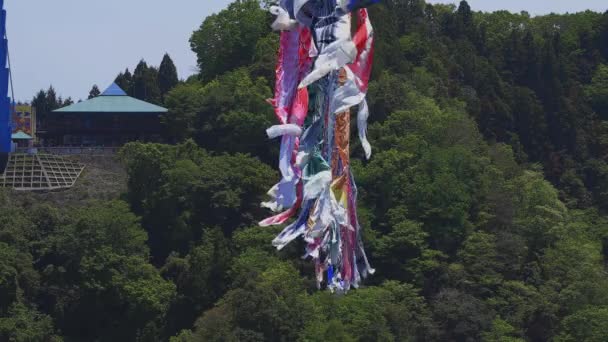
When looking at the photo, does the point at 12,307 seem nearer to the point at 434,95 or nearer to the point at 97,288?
Answer: the point at 97,288

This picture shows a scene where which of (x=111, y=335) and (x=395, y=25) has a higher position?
(x=395, y=25)

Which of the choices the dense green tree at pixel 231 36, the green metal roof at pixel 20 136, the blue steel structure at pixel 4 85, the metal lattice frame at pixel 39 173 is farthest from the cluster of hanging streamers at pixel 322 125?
the dense green tree at pixel 231 36

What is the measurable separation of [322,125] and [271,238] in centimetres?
3065

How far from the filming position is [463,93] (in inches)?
3374

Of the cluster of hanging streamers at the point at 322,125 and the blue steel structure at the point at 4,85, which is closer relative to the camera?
the cluster of hanging streamers at the point at 322,125

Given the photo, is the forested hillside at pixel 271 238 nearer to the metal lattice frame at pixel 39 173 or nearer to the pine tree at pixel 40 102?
the metal lattice frame at pixel 39 173

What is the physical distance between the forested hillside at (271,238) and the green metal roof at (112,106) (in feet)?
4.39

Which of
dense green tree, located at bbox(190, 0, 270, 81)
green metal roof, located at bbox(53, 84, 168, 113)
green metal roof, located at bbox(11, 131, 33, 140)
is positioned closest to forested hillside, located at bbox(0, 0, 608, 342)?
dense green tree, located at bbox(190, 0, 270, 81)

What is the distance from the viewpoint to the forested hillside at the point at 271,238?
208 ft

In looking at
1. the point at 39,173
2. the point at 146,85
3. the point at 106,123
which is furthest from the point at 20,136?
the point at 146,85

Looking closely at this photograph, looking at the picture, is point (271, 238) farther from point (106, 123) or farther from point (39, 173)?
point (106, 123)

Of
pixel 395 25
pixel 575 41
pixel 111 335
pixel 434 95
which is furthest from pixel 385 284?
pixel 575 41

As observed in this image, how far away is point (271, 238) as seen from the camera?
215ft

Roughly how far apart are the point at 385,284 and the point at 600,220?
18.0m
